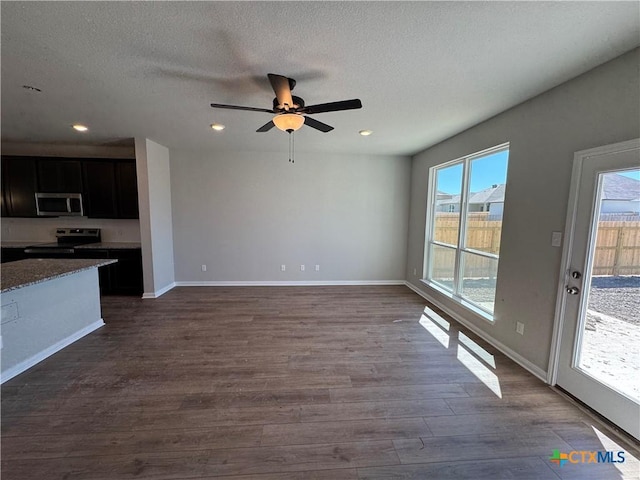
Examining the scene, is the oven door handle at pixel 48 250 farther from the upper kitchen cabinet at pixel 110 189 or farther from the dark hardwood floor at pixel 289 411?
the dark hardwood floor at pixel 289 411

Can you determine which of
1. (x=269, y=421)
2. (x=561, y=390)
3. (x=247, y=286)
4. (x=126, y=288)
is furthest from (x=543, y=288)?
(x=126, y=288)

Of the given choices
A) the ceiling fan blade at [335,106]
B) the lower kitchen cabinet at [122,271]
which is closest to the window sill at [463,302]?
the ceiling fan blade at [335,106]

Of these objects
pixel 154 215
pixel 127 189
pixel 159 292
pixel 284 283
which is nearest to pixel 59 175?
pixel 127 189

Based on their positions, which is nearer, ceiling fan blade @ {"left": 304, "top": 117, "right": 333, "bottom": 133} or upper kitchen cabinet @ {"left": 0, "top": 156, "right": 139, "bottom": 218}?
ceiling fan blade @ {"left": 304, "top": 117, "right": 333, "bottom": 133}

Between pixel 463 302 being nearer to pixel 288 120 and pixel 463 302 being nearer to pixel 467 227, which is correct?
pixel 467 227

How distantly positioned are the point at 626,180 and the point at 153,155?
5676 millimetres

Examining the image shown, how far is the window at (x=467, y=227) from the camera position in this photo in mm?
3191

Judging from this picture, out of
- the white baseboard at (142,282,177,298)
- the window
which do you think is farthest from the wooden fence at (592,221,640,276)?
the white baseboard at (142,282,177,298)

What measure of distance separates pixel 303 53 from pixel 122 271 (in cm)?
469

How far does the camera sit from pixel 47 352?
270 cm

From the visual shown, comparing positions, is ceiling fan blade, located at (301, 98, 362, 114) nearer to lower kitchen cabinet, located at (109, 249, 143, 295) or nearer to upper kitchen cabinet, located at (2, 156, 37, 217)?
lower kitchen cabinet, located at (109, 249, 143, 295)

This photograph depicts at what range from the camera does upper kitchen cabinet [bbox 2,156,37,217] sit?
4.50 metres

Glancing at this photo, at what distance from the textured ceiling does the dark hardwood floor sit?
2634mm

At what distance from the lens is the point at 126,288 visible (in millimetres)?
4637
